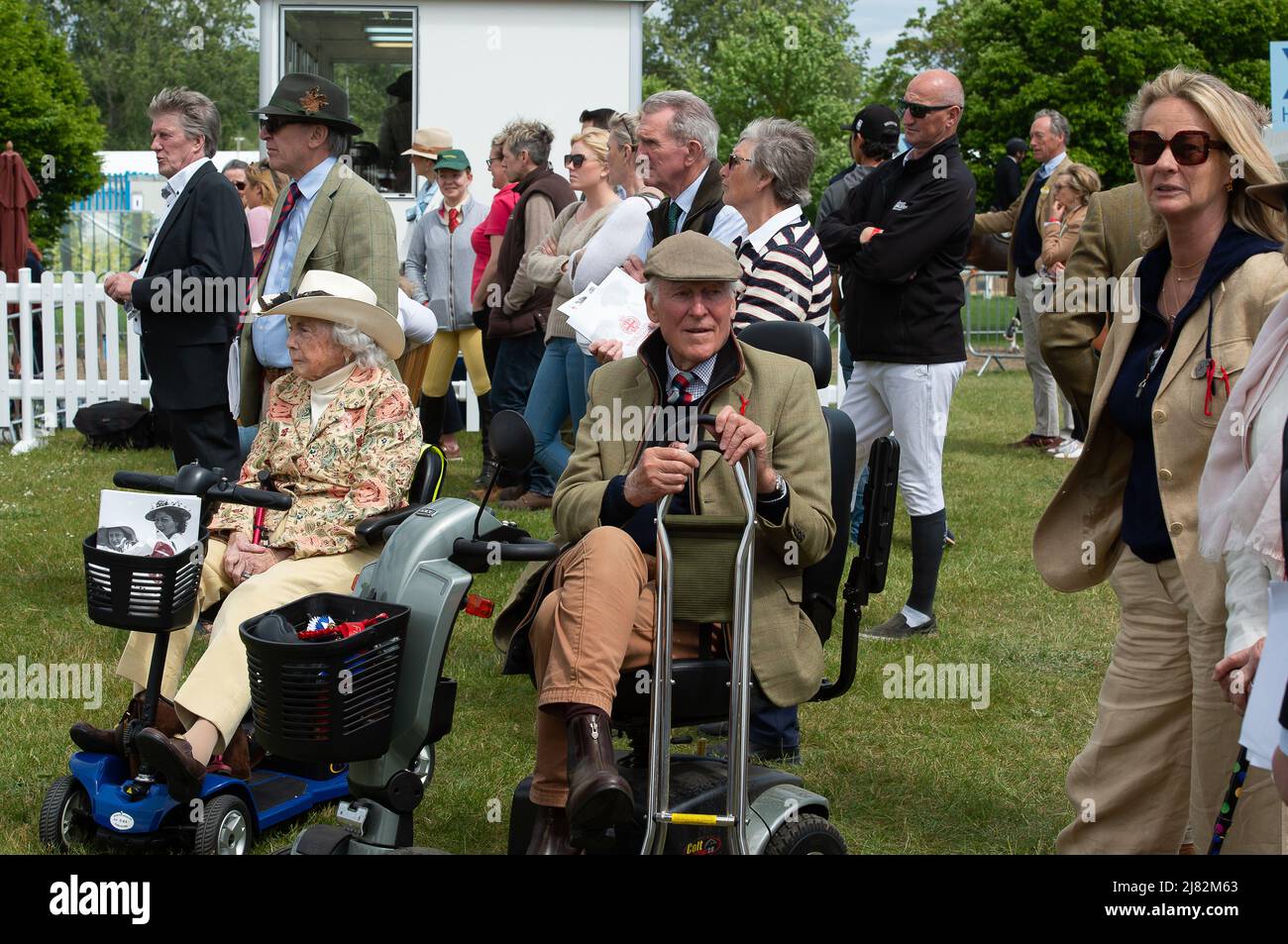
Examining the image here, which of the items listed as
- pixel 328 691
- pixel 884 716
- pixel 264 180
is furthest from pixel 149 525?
pixel 264 180

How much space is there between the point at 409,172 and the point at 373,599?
31.9ft

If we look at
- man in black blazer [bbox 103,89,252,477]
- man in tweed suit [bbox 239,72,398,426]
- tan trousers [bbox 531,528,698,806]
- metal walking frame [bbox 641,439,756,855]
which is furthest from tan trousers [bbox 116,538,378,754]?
man in black blazer [bbox 103,89,252,477]

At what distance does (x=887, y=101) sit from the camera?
4984cm

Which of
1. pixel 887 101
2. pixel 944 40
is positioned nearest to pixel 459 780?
pixel 887 101

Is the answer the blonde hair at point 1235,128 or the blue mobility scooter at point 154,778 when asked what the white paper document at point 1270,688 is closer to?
the blonde hair at point 1235,128

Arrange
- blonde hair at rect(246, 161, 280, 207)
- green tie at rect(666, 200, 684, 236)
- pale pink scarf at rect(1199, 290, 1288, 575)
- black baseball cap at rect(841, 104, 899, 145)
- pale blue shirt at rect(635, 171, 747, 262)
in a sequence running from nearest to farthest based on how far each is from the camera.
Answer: pale pink scarf at rect(1199, 290, 1288, 575)
pale blue shirt at rect(635, 171, 747, 262)
green tie at rect(666, 200, 684, 236)
black baseball cap at rect(841, 104, 899, 145)
blonde hair at rect(246, 161, 280, 207)

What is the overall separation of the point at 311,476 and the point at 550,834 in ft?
5.45

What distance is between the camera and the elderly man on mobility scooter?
147 inches

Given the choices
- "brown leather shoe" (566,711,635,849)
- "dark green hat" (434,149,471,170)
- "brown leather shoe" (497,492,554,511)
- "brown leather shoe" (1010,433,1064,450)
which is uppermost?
"dark green hat" (434,149,471,170)

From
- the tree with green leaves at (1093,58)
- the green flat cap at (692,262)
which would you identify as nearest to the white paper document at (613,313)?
the green flat cap at (692,262)

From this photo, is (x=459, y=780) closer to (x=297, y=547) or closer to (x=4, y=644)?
(x=297, y=547)

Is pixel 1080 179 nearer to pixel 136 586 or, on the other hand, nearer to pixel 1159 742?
pixel 1159 742

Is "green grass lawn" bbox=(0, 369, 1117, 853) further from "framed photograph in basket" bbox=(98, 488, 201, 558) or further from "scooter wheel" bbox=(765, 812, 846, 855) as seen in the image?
"framed photograph in basket" bbox=(98, 488, 201, 558)

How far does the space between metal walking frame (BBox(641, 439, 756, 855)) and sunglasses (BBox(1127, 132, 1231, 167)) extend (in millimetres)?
1259
